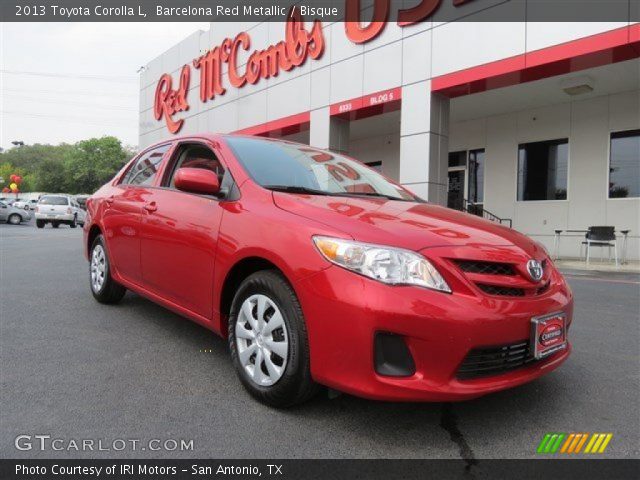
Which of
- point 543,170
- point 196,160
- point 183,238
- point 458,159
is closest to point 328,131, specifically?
point 458,159

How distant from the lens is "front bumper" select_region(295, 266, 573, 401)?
2.11 metres

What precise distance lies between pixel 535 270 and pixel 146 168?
340cm

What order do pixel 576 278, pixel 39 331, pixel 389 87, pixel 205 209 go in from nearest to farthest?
1. pixel 205 209
2. pixel 39 331
3. pixel 576 278
4. pixel 389 87

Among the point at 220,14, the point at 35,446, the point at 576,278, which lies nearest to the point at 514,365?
the point at 35,446

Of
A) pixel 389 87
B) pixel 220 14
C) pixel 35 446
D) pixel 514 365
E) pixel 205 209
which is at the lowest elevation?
pixel 35 446

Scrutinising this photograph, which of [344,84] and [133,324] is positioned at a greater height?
[344,84]

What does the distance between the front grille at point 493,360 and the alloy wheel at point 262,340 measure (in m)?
0.88

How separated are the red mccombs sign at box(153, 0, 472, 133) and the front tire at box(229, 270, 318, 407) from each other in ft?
34.3

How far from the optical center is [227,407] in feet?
8.67

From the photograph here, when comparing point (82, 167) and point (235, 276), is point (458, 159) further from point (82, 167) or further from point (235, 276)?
point (82, 167)

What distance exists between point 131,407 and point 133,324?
174cm

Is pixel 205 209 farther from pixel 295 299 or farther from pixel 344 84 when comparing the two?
pixel 344 84

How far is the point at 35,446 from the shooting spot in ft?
7.32
